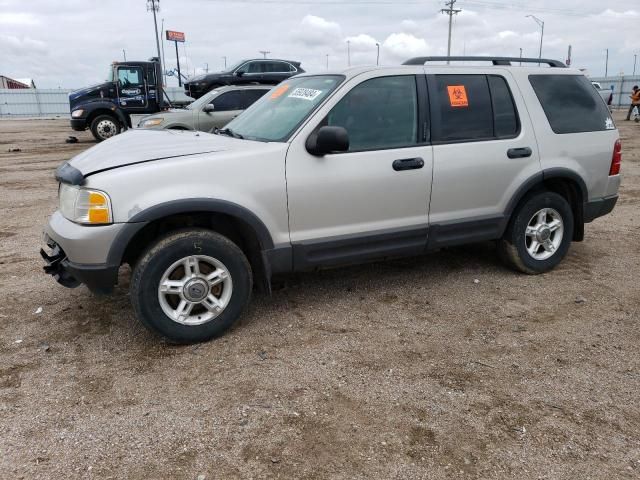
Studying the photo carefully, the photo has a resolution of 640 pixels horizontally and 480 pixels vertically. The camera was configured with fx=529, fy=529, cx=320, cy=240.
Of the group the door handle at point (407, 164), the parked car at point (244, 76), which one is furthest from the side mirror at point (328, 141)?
the parked car at point (244, 76)

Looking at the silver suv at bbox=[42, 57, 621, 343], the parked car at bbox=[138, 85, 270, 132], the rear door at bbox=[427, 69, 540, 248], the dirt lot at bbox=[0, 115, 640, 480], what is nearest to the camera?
the dirt lot at bbox=[0, 115, 640, 480]

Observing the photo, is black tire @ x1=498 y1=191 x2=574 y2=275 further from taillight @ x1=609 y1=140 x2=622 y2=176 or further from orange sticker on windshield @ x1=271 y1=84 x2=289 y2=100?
orange sticker on windshield @ x1=271 y1=84 x2=289 y2=100

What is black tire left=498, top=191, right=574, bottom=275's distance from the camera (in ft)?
15.4

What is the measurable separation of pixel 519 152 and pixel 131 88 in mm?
15413

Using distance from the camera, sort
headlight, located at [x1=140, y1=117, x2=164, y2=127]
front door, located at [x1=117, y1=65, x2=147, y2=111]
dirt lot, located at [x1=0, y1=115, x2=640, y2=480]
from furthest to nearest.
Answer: front door, located at [x1=117, y1=65, x2=147, y2=111] < headlight, located at [x1=140, y1=117, x2=164, y2=127] < dirt lot, located at [x1=0, y1=115, x2=640, y2=480]

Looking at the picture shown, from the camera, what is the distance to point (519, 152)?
447 centimetres

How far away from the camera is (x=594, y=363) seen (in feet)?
11.0

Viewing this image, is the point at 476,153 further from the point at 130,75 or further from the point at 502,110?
the point at 130,75

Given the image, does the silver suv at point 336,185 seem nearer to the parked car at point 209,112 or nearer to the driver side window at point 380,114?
the driver side window at point 380,114

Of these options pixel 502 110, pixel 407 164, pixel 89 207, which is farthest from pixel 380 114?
pixel 89 207

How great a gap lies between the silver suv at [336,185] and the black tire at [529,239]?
0.5 inches

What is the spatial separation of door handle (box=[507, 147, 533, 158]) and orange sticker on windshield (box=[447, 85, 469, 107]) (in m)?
0.54

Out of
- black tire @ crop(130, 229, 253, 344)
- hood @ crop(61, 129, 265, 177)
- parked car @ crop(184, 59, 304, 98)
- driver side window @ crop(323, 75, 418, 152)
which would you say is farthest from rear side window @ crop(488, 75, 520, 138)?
parked car @ crop(184, 59, 304, 98)

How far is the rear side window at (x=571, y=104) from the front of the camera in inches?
184
